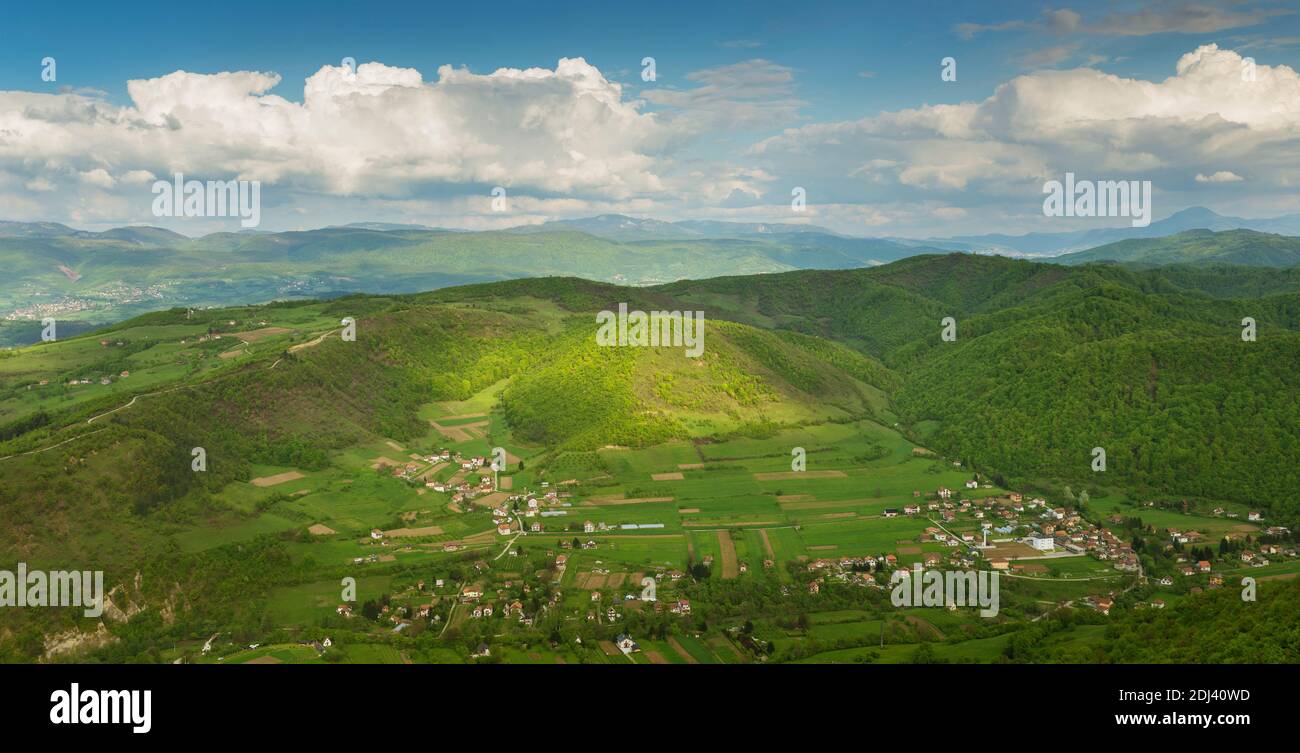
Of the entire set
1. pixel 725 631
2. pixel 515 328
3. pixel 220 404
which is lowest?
pixel 725 631

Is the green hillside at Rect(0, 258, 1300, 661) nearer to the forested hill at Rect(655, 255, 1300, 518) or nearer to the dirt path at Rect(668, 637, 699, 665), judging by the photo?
the forested hill at Rect(655, 255, 1300, 518)

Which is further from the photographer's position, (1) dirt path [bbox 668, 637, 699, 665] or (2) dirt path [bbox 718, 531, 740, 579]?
(2) dirt path [bbox 718, 531, 740, 579]

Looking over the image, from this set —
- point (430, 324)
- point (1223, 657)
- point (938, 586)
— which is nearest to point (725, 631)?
point (938, 586)

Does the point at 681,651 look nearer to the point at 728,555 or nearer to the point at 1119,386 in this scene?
the point at 728,555

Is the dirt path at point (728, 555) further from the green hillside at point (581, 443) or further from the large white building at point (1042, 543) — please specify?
the large white building at point (1042, 543)

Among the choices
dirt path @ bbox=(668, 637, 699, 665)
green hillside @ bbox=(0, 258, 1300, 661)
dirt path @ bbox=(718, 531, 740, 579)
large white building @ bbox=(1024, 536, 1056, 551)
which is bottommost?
dirt path @ bbox=(668, 637, 699, 665)

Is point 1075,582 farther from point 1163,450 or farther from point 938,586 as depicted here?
point 1163,450

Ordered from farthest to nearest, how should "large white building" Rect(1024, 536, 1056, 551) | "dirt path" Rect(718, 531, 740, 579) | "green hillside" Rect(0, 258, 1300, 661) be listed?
"large white building" Rect(1024, 536, 1056, 551) → "dirt path" Rect(718, 531, 740, 579) → "green hillside" Rect(0, 258, 1300, 661)

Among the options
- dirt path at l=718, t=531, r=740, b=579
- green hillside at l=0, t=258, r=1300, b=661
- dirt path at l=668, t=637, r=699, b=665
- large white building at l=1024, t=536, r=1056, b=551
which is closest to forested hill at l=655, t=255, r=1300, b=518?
green hillside at l=0, t=258, r=1300, b=661

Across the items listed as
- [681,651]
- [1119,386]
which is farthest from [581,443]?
[1119,386]
